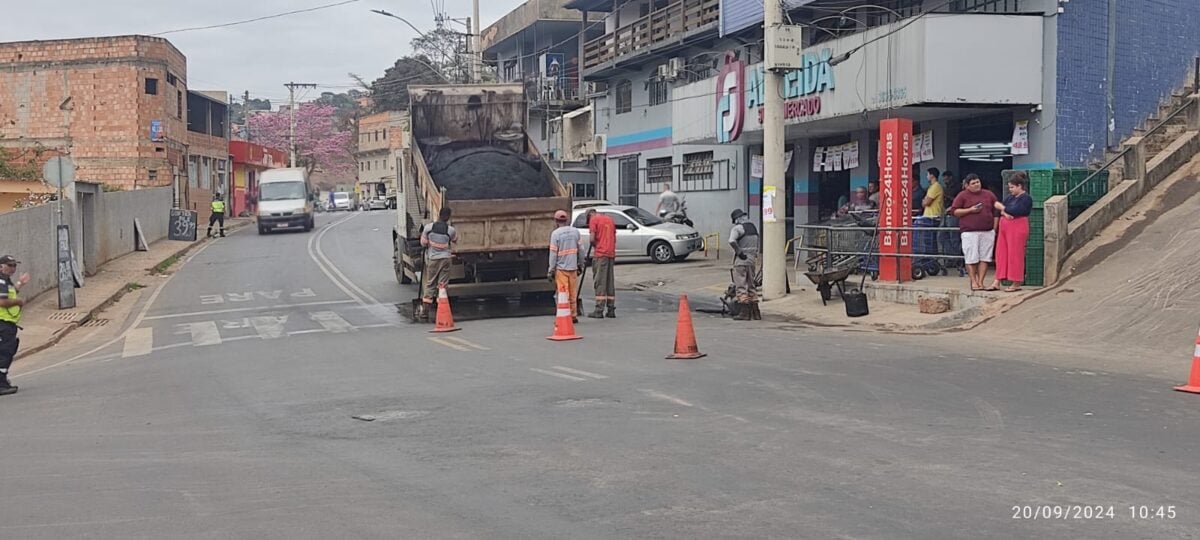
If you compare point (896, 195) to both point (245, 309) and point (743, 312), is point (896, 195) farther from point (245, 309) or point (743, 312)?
point (245, 309)

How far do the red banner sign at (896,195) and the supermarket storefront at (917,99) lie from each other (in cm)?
170

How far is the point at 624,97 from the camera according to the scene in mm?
39125

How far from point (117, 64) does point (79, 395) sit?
A: 37621 mm

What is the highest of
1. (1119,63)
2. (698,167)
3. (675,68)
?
(675,68)

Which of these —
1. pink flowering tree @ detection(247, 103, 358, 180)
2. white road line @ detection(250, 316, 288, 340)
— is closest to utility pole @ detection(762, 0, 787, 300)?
white road line @ detection(250, 316, 288, 340)

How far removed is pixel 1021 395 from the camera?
914 centimetres

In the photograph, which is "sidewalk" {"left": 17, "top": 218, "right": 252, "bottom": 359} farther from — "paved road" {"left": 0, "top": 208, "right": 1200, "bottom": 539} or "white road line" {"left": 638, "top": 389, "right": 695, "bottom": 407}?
"white road line" {"left": 638, "top": 389, "right": 695, "bottom": 407}

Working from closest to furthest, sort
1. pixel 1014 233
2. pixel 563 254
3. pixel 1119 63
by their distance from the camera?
1. pixel 1014 233
2. pixel 563 254
3. pixel 1119 63

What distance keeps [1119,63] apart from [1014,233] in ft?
21.6

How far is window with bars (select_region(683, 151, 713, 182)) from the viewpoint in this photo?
32344 mm

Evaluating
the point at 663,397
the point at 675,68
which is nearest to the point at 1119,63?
the point at 663,397

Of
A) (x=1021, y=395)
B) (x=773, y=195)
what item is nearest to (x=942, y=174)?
(x=773, y=195)

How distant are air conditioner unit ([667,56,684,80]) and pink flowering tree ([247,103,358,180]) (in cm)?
6314

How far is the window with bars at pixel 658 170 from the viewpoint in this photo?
117ft
